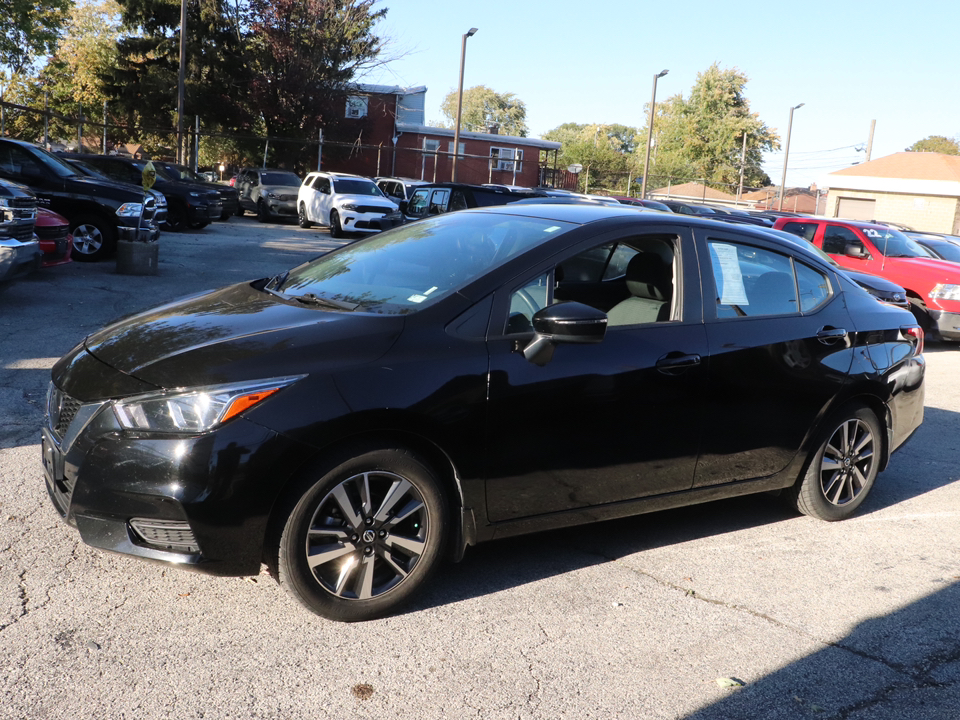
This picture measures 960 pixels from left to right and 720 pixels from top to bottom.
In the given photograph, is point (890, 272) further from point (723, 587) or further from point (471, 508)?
point (471, 508)

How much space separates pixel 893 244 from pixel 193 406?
1312cm

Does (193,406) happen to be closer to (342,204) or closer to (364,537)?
(364,537)

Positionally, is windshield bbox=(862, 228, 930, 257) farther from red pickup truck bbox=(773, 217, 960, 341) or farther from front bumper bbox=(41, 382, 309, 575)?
front bumper bbox=(41, 382, 309, 575)

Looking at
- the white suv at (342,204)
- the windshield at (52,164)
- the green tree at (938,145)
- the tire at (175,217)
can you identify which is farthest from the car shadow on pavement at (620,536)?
the green tree at (938,145)

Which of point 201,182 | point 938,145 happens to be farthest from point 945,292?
point 938,145

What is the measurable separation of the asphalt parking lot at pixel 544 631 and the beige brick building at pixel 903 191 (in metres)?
44.9

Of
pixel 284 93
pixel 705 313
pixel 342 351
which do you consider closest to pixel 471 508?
pixel 342 351

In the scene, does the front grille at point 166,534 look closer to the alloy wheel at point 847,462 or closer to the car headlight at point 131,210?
the alloy wheel at point 847,462

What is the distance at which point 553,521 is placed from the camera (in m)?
4.03

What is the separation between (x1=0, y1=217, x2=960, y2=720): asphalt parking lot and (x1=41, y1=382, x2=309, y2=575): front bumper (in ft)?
1.15

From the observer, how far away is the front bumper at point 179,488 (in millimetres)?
3225

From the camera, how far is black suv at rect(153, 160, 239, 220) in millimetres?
22688

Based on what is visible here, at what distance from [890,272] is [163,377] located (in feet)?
41.1

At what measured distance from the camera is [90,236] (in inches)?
566
